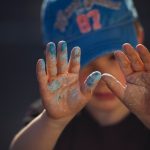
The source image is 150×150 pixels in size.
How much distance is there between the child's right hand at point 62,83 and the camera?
4.10ft

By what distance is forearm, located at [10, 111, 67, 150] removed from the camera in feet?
4.38

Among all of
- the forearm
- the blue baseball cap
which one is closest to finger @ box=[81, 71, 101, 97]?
the forearm

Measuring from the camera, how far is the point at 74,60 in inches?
49.8

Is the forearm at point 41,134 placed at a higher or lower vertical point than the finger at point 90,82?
lower

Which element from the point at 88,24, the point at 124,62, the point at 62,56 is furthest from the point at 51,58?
the point at 88,24

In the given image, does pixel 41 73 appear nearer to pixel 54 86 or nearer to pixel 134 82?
pixel 54 86

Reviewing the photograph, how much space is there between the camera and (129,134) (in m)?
1.59

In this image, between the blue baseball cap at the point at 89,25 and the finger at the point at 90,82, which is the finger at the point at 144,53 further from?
the blue baseball cap at the point at 89,25

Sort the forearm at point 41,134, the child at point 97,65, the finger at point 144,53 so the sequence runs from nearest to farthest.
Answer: the finger at point 144,53
the forearm at point 41,134
the child at point 97,65

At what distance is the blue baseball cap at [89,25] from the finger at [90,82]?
0.34m

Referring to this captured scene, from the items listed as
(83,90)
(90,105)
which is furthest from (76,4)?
(83,90)

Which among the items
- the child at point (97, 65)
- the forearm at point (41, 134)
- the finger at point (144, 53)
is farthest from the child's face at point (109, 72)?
the finger at point (144, 53)

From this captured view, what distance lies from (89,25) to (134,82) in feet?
1.29

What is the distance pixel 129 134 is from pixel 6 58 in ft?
4.39
